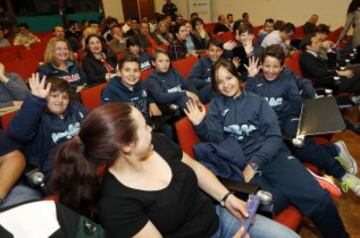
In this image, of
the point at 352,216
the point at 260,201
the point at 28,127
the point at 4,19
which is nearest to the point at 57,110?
the point at 28,127

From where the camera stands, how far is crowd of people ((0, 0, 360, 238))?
38.1 inches

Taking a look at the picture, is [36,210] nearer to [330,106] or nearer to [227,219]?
[227,219]

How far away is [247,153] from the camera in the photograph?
1.72 m

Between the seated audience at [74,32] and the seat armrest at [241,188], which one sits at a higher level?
the seated audience at [74,32]

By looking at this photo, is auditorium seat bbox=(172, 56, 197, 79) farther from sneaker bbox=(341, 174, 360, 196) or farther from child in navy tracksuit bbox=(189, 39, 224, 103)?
sneaker bbox=(341, 174, 360, 196)

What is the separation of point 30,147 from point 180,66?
1938 millimetres

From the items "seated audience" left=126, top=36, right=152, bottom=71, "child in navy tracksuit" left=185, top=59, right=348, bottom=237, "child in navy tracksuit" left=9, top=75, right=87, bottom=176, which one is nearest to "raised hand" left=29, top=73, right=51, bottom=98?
"child in navy tracksuit" left=9, top=75, right=87, bottom=176

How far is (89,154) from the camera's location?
956mm

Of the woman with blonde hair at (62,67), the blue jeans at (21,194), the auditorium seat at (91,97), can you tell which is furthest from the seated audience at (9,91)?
the blue jeans at (21,194)

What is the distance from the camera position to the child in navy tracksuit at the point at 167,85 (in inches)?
106

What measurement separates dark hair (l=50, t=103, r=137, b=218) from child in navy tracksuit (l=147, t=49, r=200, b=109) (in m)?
1.64

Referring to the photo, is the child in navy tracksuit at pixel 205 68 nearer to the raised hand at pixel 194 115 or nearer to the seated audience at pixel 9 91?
the raised hand at pixel 194 115

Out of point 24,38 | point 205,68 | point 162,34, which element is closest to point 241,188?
point 205,68

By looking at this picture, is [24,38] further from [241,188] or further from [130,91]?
[241,188]
